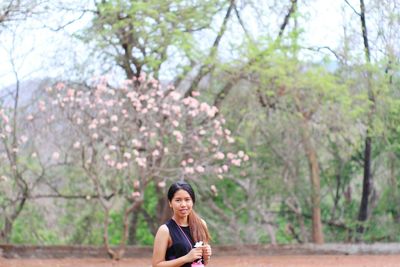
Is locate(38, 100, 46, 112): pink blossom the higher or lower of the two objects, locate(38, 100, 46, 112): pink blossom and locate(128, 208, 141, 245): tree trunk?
the higher

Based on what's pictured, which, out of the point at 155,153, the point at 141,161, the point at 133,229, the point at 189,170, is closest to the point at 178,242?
the point at 141,161

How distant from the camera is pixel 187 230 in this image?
368 cm

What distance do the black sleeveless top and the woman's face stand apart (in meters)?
0.07

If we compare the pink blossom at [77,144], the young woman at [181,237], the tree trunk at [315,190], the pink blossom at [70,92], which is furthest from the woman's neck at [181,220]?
the tree trunk at [315,190]

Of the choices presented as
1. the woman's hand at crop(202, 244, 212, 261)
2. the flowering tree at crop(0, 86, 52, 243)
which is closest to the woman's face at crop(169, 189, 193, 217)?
the woman's hand at crop(202, 244, 212, 261)

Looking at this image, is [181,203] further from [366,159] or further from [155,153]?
[366,159]

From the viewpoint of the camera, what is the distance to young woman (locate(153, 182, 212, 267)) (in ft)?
11.7

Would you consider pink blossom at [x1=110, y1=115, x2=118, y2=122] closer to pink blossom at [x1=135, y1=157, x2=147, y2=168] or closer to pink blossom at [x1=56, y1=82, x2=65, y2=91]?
pink blossom at [x1=135, y1=157, x2=147, y2=168]

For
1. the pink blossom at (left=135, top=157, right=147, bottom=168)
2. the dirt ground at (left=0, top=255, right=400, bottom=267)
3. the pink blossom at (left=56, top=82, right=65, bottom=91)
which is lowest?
the dirt ground at (left=0, top=255, right=400, bottom=267)

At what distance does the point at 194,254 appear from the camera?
3.54m

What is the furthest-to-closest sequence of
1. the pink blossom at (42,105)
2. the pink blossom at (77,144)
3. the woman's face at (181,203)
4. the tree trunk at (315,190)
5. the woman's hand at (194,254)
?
1. the tree trunk at (315,190)
2. the pink blossom at (42,105)
3. the pink blossom at (77,144)
4. the woman's face at (181,203)
5. the woman's hand at (194,254)

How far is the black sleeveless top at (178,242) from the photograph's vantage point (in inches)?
142

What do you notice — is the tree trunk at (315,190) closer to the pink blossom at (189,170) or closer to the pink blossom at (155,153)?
the pink blossom at (189,170)

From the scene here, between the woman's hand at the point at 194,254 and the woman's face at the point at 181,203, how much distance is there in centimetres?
19
